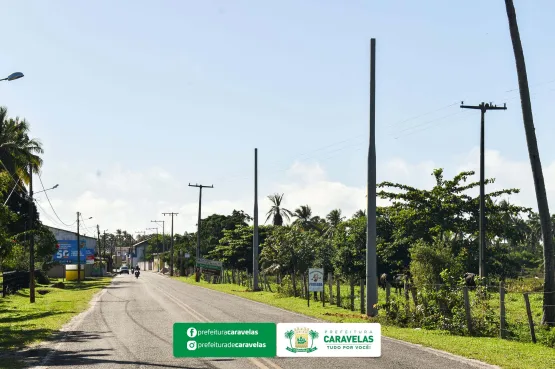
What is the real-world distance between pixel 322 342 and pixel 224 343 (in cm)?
226

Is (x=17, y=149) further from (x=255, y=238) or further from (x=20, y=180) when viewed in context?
(x=255, y=238)

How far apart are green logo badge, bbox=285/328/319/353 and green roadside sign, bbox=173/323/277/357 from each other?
0.36 m

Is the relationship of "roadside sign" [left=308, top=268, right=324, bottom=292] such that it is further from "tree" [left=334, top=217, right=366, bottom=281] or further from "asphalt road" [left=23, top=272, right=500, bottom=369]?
"tree" [left=334, top=217, right=366, bottom=281]

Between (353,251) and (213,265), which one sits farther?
(213,265)

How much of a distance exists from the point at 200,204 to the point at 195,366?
214ft

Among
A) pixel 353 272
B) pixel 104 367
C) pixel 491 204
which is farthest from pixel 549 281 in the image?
pixel 353 272

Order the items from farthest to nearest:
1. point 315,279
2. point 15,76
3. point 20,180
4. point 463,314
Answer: point 20,180
point 315,279
point 15,76
point 463,314

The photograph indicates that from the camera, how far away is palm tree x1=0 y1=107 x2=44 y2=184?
5334cm

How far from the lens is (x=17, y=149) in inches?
2116

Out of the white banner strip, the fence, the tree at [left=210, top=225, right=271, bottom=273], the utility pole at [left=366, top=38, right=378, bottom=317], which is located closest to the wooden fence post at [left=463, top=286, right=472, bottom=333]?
the fence

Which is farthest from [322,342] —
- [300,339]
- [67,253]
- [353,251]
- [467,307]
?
[67,253]

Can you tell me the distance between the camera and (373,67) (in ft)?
83.0

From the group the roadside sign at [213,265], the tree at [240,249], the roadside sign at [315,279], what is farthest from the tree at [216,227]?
the roadside sign at [315,279]

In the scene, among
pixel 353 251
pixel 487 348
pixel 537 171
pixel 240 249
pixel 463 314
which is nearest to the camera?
pixel 487 348
